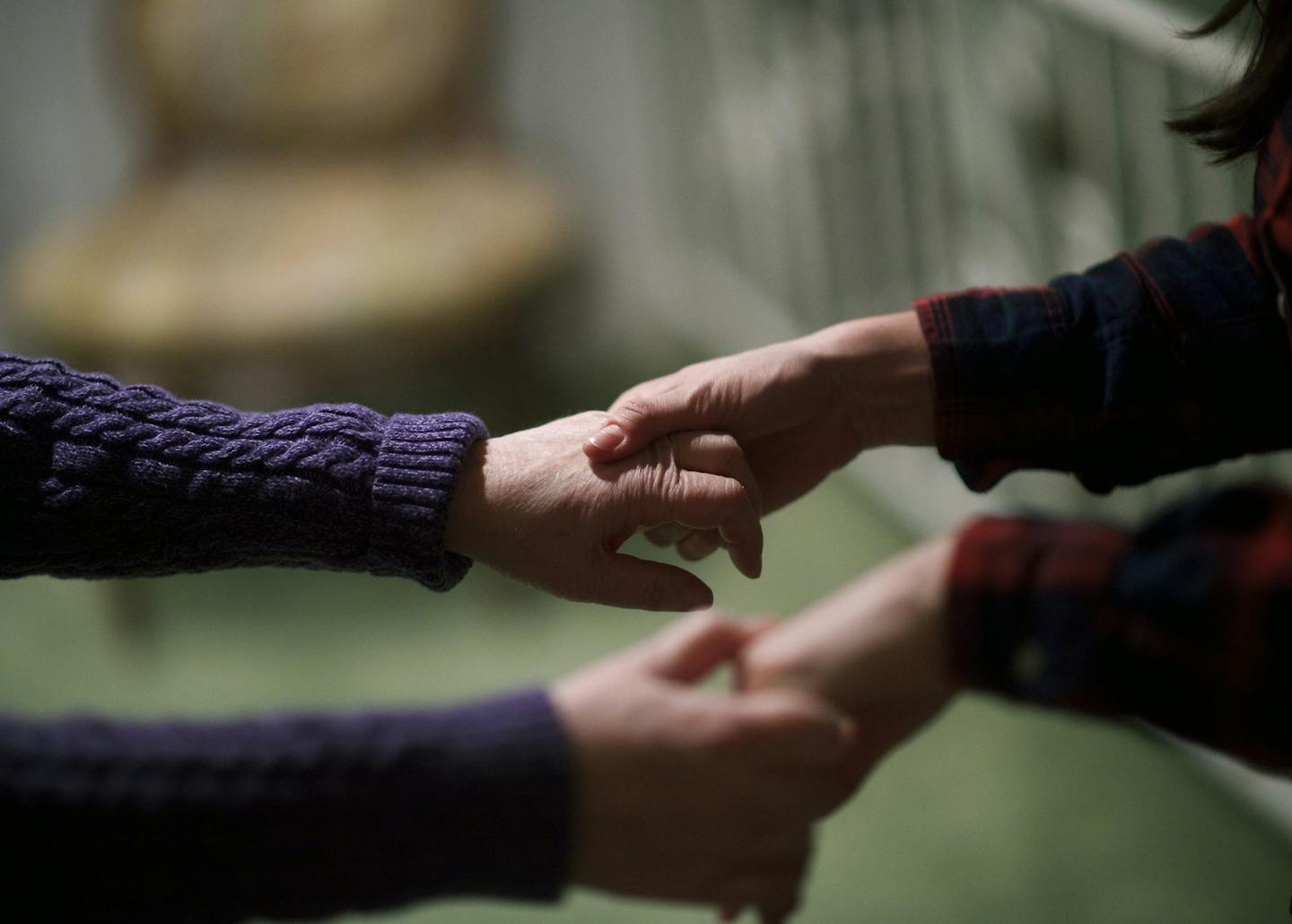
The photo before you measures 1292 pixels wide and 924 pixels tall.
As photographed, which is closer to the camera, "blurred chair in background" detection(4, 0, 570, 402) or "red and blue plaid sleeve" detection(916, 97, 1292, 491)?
"red and blue plaid sleeve" detection(916, 97, 1292, 491)

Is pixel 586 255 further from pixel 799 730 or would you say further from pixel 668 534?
pixel 668 534

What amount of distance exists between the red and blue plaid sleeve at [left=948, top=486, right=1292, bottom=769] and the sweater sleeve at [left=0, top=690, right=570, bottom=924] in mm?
328

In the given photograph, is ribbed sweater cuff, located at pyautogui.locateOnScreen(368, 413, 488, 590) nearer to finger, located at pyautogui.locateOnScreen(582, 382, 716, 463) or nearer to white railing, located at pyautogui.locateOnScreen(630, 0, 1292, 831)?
finger, located at pyautogui.locateOnScreen(582, 382, 716, 463)

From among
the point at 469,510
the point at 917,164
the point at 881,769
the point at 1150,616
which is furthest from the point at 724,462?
the point at 917,164

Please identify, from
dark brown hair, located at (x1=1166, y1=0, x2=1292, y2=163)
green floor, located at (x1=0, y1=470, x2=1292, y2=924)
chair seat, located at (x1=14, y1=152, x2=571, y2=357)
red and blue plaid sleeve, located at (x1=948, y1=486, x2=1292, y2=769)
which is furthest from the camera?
chair seat, located at (x1=14, y1=152, x2=571, y2=357)

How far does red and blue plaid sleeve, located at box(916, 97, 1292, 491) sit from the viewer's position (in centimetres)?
69

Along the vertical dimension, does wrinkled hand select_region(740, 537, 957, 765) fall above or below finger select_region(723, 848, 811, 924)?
above

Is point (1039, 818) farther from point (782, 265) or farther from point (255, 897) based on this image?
point (782, 265)

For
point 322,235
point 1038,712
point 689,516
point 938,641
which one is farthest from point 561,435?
point 322,235

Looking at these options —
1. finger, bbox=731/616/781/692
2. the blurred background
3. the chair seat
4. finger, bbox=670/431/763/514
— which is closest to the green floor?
the blurred background

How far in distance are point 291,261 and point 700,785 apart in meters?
1.06

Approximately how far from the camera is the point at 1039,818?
4.24ft

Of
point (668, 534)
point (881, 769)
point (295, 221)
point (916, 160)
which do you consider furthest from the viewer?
point (295, 221)

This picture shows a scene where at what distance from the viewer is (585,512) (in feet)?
2.18
